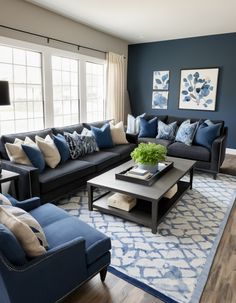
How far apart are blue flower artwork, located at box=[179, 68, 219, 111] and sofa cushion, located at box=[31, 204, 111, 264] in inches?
188

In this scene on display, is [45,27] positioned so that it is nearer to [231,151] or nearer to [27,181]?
[27,181]

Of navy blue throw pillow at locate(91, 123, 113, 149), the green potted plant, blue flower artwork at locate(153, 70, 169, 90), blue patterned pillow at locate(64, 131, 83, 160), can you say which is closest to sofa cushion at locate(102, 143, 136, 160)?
navy blue throw pillow at locate(91, 123, 113, 149)

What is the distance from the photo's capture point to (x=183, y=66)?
5.85 meters

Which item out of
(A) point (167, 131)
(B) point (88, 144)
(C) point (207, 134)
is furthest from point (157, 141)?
(B) point (88, 144)

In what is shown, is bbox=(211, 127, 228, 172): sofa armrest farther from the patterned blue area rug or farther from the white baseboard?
the white baseboard

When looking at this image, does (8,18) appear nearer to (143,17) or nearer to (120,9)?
(120,9)

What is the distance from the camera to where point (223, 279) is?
192 centimetres

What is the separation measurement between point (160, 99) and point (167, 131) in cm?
167

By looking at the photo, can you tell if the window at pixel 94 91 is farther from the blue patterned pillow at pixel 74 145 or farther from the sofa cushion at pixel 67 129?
the blue patterned pillow at pixel 74 145

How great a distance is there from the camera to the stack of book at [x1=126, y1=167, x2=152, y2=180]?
278cm

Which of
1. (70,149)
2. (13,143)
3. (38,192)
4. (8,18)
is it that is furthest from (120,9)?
(38,192)

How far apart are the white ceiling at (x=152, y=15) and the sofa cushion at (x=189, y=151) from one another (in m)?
2.19

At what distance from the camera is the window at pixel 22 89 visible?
366cm

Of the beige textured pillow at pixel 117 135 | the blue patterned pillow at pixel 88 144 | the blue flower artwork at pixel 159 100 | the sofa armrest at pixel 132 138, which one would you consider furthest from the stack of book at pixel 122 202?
the blue flower artwork at pixel 159 100
